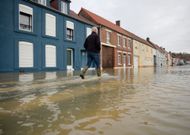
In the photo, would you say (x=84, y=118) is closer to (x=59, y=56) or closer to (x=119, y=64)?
(x=59, y=56)

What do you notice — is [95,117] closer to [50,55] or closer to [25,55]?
[25,55]

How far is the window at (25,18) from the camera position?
1906 cm

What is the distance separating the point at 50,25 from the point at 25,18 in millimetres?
3197

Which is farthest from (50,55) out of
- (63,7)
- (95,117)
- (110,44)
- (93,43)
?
(95,117)

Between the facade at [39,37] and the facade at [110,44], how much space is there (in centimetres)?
612

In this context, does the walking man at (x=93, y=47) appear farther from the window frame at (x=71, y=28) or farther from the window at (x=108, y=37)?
→ the window at (x=108, y=37)

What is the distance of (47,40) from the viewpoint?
2175cm

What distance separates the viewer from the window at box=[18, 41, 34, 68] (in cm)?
1872

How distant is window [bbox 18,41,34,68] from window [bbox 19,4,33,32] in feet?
4.43

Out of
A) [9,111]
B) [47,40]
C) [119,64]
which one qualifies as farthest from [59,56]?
[9,111]

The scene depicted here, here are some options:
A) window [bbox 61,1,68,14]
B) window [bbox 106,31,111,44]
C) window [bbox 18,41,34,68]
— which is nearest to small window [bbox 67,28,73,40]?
window [bbox 61,1,68,14]

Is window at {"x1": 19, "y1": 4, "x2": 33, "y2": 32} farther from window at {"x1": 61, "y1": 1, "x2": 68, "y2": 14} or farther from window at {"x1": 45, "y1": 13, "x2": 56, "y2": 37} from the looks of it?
window at {"x1": 61, "y1": 1, "x2": 68, "y2": 14}

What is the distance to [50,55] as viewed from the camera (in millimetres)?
22062

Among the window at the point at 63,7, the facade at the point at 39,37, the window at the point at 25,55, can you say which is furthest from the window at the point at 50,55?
the window at the point at 63,7
